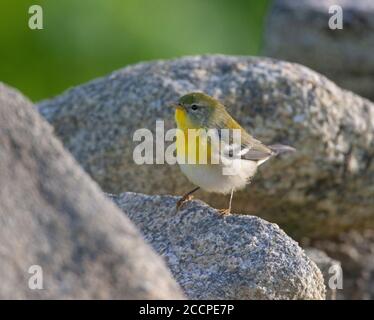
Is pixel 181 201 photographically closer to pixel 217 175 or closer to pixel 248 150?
pixel 217 175

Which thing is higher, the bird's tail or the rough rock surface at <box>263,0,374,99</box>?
the rough rock surface at <box>263,0,374,99</box>

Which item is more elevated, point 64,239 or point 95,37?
point 64,239

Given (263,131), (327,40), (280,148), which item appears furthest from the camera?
(327,40)

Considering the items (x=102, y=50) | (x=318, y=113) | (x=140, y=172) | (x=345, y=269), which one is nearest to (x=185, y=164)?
(x=140, y=172)
